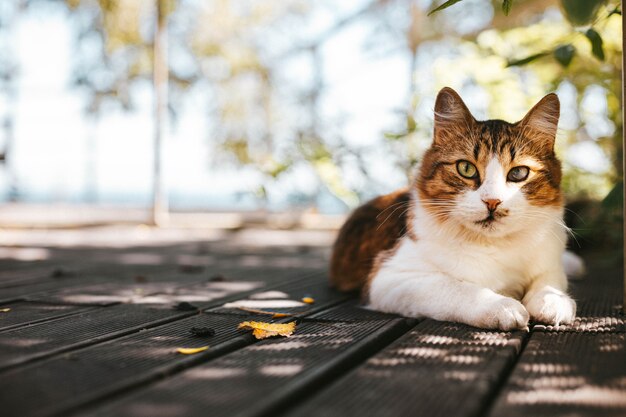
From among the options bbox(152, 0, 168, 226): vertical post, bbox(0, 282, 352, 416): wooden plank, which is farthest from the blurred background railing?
bbox(0, 282, 352, 416): wooden plank

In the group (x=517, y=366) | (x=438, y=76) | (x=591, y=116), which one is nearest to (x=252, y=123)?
(x=438, y=76)

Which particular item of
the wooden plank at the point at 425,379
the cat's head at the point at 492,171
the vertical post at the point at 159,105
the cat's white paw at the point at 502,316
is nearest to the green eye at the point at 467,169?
the cat's head at the point at 492,171

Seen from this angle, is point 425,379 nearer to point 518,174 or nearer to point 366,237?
point 518,174

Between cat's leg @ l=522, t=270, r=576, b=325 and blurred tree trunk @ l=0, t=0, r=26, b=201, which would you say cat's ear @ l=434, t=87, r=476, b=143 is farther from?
blurred tree trunk @ l=0, t=0, r=26, b=201

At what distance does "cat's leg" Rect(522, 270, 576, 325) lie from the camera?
1.81 m

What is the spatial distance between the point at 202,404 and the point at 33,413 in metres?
0.31

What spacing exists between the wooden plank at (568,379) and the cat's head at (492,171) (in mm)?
457

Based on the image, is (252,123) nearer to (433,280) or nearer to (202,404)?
(433,280)

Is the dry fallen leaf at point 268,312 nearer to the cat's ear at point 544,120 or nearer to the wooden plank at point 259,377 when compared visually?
the wooden plank at point 259,377

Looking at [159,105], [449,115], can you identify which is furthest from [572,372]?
[159,105]

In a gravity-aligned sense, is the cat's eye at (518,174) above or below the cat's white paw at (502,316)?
above

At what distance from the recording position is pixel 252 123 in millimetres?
8773

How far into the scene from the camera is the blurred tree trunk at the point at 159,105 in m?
7.25

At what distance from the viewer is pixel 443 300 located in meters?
1.87
